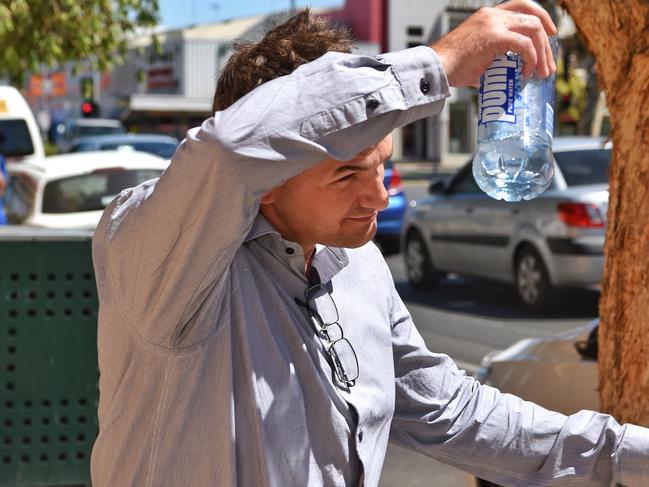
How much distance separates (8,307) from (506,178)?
2588 mm

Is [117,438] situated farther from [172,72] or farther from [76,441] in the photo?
[172,72]

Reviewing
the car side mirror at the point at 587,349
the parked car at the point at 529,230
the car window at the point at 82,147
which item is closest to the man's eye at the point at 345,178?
the car side mirror at the point at 587,349

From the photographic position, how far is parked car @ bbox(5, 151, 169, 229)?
9.00 meters

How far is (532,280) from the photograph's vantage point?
10.4 metres

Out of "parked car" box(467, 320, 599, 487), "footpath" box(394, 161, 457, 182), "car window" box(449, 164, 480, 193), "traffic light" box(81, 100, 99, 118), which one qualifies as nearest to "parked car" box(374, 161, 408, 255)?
"car window" box(449, 164, 480, 193)

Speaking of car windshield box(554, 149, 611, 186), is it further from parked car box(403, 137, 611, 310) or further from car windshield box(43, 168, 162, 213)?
car windshield box(43, 168, 162, 213)

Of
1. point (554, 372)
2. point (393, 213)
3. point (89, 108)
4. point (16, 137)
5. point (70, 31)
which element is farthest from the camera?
point (89, 108)

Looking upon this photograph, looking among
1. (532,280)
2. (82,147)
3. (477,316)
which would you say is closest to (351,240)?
(532,280)

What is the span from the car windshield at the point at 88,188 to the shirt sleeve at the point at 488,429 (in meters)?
7.01

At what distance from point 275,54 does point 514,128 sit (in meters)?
0.49

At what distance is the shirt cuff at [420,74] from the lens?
66.7 inches

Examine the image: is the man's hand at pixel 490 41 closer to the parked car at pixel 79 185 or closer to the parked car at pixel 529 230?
the parked car at pixel 529 230

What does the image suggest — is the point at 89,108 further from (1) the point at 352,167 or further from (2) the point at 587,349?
(1) the point at 352,167

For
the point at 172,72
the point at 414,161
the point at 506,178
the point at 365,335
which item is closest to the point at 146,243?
the point at 365,335
